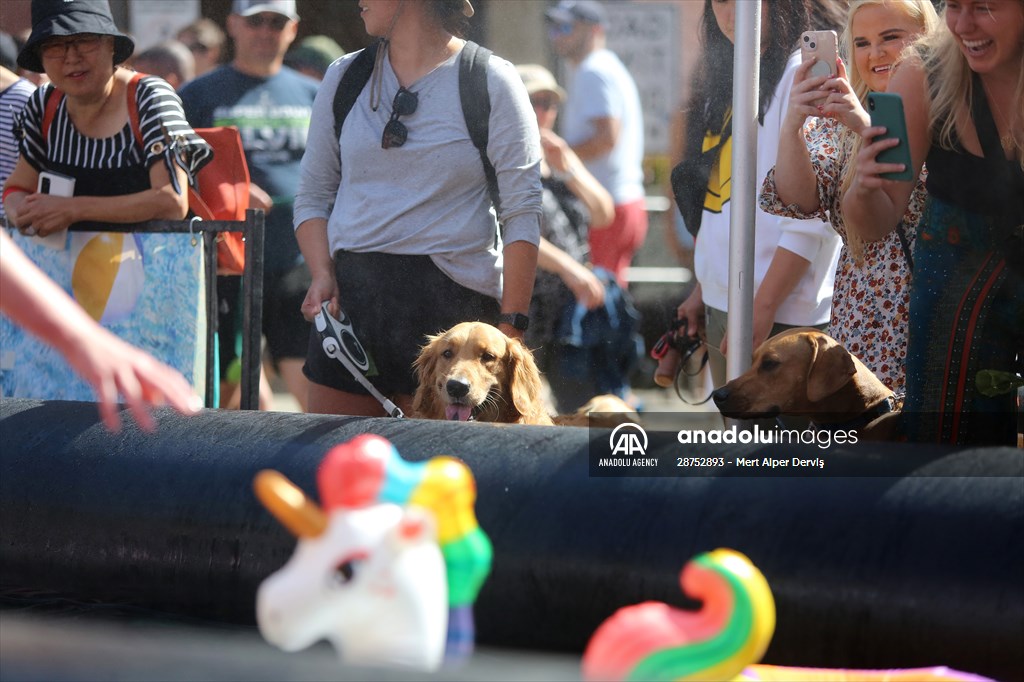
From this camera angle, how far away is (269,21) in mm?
4738

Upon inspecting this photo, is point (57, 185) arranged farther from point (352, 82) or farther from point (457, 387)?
point (457, 387)

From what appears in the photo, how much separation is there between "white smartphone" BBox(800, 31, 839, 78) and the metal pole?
10.6 inches

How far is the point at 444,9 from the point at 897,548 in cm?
228

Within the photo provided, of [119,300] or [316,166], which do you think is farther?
[119,300]

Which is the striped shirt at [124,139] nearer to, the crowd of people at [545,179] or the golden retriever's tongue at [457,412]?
the crowd of people at [545,179]

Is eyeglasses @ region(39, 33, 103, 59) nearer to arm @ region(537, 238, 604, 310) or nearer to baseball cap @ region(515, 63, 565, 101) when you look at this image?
baseball cap @ region(515, 63, 565, 101)

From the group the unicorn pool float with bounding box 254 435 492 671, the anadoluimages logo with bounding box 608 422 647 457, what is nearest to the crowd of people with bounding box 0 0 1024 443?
the anadoluimages logo with bounding box 608 422 647 457

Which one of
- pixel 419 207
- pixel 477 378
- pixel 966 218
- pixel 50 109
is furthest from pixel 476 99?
pixel 50 109

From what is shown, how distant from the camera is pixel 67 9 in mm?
4750

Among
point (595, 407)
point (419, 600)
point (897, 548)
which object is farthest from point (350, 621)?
point (595, 407)

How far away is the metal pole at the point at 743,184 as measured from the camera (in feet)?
12.5

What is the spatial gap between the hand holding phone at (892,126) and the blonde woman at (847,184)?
169 millimetres

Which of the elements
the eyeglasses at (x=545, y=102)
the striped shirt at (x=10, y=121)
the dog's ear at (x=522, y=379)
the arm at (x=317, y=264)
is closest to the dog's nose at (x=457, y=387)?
the dog's ear at (x=522, y=379)

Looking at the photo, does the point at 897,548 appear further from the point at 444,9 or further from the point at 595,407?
the point at 444,9
